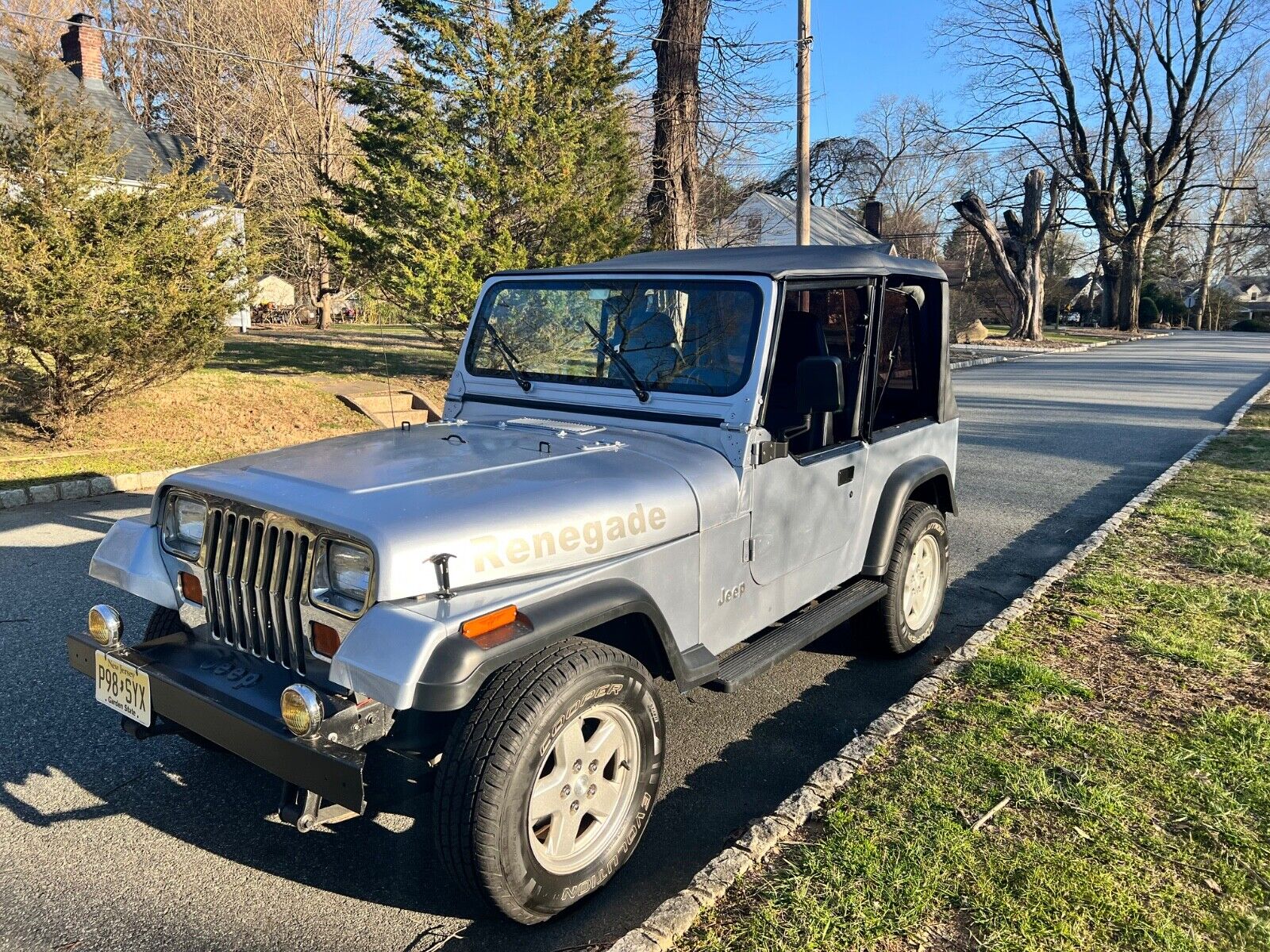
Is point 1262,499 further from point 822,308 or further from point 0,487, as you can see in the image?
point 0,487

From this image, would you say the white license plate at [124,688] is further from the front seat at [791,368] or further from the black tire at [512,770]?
the front seat at [791,368]

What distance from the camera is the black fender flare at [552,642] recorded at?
2.24 meters

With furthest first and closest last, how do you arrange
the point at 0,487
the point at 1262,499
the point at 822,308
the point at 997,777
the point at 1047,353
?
1. the point at 1047,353
2. the point at 0,487
3. the point at 1262,499
4. the point at 822,308
5. the point at 997,777

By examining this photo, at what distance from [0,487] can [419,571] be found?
7.61 metres

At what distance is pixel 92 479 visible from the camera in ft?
27.2

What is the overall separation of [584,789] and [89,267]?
8.85 m

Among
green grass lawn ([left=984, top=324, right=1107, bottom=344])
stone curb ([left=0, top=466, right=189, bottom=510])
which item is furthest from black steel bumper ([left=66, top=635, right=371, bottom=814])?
green grass lawn ([left=984, top=324, right=1107, bottom=344])

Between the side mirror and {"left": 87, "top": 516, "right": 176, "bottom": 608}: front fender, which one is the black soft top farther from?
{"left": 87, "top": 516, "right": 176, "bottom": 608}: front fender

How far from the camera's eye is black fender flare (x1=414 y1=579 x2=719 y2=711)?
2.24 meters

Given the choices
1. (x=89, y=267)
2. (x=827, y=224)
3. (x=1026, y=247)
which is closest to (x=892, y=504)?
(x=89, y=267)

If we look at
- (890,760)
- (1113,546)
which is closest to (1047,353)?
(1113,546)

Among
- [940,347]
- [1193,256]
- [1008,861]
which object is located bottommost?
[1008,861]

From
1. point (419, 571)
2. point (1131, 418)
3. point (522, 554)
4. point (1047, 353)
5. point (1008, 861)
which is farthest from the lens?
point (1047, 353)

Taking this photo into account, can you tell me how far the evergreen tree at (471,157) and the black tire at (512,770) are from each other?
10899mm
